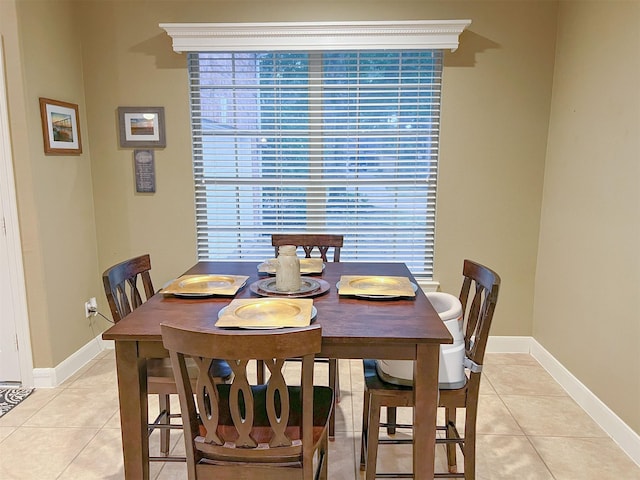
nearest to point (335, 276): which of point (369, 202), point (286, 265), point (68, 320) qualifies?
point (286, 265)

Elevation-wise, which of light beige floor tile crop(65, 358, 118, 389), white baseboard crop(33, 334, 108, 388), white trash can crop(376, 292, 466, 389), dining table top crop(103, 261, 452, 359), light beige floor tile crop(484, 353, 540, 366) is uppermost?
dining table top crop(103, 261, 452, 359)

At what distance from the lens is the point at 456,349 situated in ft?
5.74

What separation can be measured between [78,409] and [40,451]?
0.38m

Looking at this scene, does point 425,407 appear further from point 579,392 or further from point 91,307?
point 91,307

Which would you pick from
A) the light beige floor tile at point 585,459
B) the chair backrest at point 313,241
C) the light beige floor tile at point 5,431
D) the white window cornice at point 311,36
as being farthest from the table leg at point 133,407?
the white window cornice at point 311,36

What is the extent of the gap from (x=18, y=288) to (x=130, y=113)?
1.31 meters

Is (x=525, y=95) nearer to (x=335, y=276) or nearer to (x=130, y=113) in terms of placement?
(x=335, y=276)

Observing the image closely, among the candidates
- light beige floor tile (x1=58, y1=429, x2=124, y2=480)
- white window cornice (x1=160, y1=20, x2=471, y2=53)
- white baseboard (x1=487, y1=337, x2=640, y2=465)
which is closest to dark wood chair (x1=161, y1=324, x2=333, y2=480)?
light beige floor tile (x1=58, y1=429, x2=124, y2=480)

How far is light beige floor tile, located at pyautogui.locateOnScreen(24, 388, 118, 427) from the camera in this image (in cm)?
242

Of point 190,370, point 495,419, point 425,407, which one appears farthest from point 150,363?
point 495,419

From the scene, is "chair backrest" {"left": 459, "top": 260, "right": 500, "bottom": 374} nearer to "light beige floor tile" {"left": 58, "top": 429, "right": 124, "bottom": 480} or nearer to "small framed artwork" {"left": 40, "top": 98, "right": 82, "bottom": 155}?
"light beige floor tile" {"left": 58, "top": 429, "right": 124, "bottom": 480}

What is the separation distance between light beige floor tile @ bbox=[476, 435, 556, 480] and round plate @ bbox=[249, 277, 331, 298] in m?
1.04

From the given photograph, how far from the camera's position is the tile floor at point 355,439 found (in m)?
2.04

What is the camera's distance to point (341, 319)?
158cm
